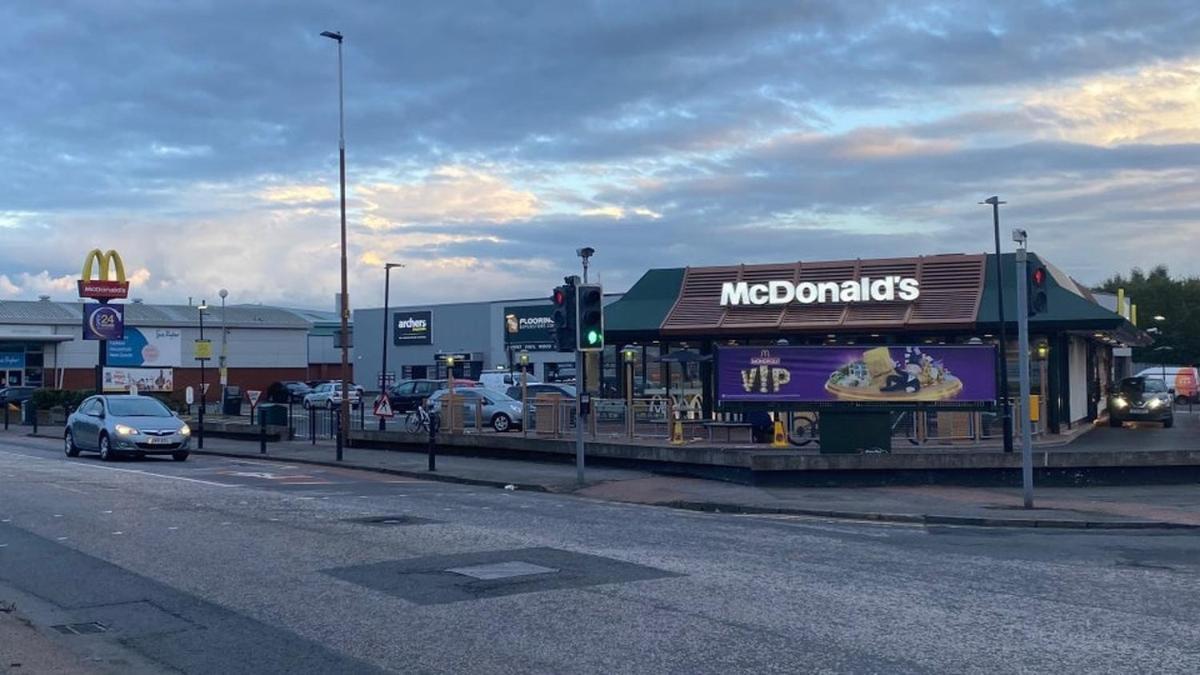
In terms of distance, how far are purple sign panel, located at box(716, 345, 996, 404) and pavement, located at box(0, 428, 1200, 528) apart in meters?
5.29

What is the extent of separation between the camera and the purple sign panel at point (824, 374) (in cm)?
2984

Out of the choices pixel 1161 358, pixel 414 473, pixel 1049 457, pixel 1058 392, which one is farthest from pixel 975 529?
pixel 1161 358

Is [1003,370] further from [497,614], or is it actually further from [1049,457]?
[497,614]

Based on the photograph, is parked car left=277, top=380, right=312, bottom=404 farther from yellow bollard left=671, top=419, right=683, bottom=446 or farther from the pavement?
yellow bollard left=671, top=419, right=683, bottom=446

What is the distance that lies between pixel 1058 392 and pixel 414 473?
1972 centimetres

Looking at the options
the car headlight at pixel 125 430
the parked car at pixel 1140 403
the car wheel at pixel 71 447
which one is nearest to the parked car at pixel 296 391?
the car wheel at pixel 71 447

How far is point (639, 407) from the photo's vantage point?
29109mm

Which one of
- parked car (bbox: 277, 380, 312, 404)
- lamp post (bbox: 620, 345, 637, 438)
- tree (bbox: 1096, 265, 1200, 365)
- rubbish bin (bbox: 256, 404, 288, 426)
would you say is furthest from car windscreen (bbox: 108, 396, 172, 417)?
tree (bbox: 1096, 265, 1200, 365)

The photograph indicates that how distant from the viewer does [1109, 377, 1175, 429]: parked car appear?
135ft

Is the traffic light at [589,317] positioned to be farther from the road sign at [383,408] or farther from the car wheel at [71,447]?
the car wheel at [71,447]

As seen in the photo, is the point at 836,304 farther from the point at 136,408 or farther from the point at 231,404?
the point at 231,404

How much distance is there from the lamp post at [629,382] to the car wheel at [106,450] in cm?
1168

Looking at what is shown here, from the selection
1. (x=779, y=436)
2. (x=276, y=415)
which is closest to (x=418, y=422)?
(x=276, y=415)

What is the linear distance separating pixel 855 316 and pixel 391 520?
78.0 feet
